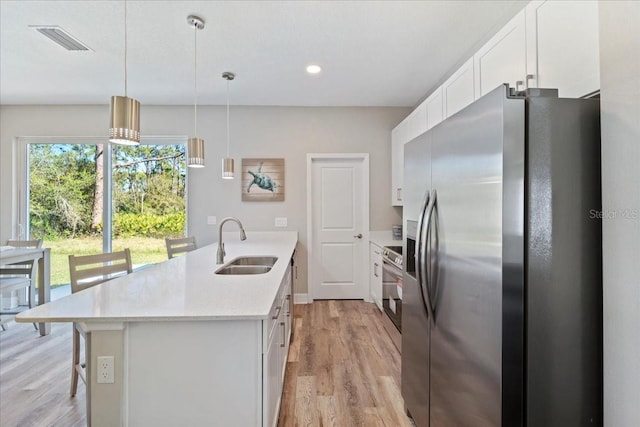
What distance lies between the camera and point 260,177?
4.18 metres

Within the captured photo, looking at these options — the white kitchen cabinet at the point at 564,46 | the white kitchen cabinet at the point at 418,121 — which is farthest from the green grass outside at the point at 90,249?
the white kitchen cabinet at the point at 564,46

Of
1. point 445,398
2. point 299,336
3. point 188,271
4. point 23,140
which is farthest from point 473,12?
point 23,140

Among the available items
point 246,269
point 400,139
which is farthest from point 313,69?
point 246,269

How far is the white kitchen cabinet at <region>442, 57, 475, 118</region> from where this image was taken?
215 centimetres

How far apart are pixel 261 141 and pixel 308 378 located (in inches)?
118

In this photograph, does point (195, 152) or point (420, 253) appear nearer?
point (420, 253)

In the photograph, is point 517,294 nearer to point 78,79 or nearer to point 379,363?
point 379,363

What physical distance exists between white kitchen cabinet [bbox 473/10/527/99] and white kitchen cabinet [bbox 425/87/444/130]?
2.03 feet

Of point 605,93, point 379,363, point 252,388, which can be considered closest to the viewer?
point 605,93

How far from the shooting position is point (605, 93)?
105 cm

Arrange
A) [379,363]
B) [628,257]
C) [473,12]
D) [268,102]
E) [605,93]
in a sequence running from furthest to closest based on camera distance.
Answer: [268,102] → [379,363] → [473,12] → [605,93] → [628,257]

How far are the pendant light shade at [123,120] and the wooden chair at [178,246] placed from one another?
1769mm

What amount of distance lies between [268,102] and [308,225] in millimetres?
1709

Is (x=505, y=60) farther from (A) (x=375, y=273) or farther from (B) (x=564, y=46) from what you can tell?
(A) (x=375, y=273)
